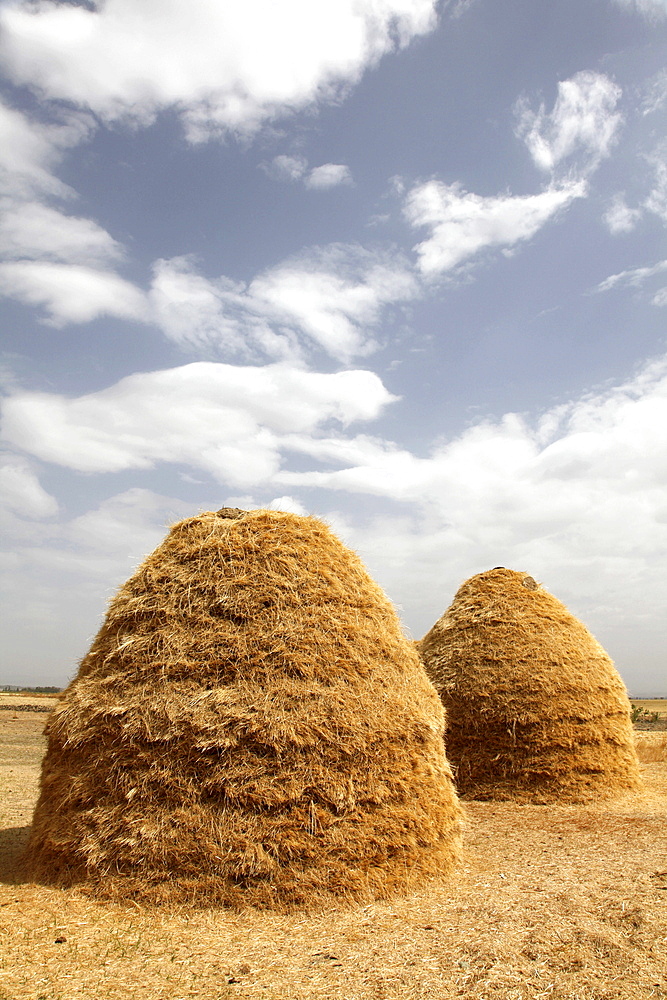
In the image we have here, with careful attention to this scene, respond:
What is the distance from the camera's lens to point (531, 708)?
39.0ft

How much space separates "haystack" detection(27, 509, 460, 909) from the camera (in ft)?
19.8

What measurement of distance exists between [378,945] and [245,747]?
2.05 m

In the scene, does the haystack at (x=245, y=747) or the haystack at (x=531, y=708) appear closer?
the haystack at (x=245, y=747)

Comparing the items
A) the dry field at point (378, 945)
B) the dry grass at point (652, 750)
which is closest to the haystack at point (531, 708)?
the dry field at point (378, 945)

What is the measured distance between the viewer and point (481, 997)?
457 centimetres

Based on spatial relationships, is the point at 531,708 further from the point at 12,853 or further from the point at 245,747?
the point at 12,853

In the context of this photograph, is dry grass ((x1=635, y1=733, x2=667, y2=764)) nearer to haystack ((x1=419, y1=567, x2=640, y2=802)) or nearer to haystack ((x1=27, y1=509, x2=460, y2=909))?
haystack ((x1=419, y1=567, x2=640, y2=802))

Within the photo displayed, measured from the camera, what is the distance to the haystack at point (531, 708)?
11734mm

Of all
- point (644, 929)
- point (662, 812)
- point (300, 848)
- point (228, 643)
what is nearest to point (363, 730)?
point (300, 848)

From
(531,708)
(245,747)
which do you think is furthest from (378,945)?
(531,708)

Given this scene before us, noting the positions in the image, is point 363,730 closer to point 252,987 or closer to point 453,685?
point 252,987

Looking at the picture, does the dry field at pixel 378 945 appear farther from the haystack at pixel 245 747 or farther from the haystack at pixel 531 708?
the haystack at pixel 531 708

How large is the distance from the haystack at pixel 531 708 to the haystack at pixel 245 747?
478 centimetres

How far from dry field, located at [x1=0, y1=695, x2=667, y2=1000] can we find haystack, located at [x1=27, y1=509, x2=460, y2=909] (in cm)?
31
